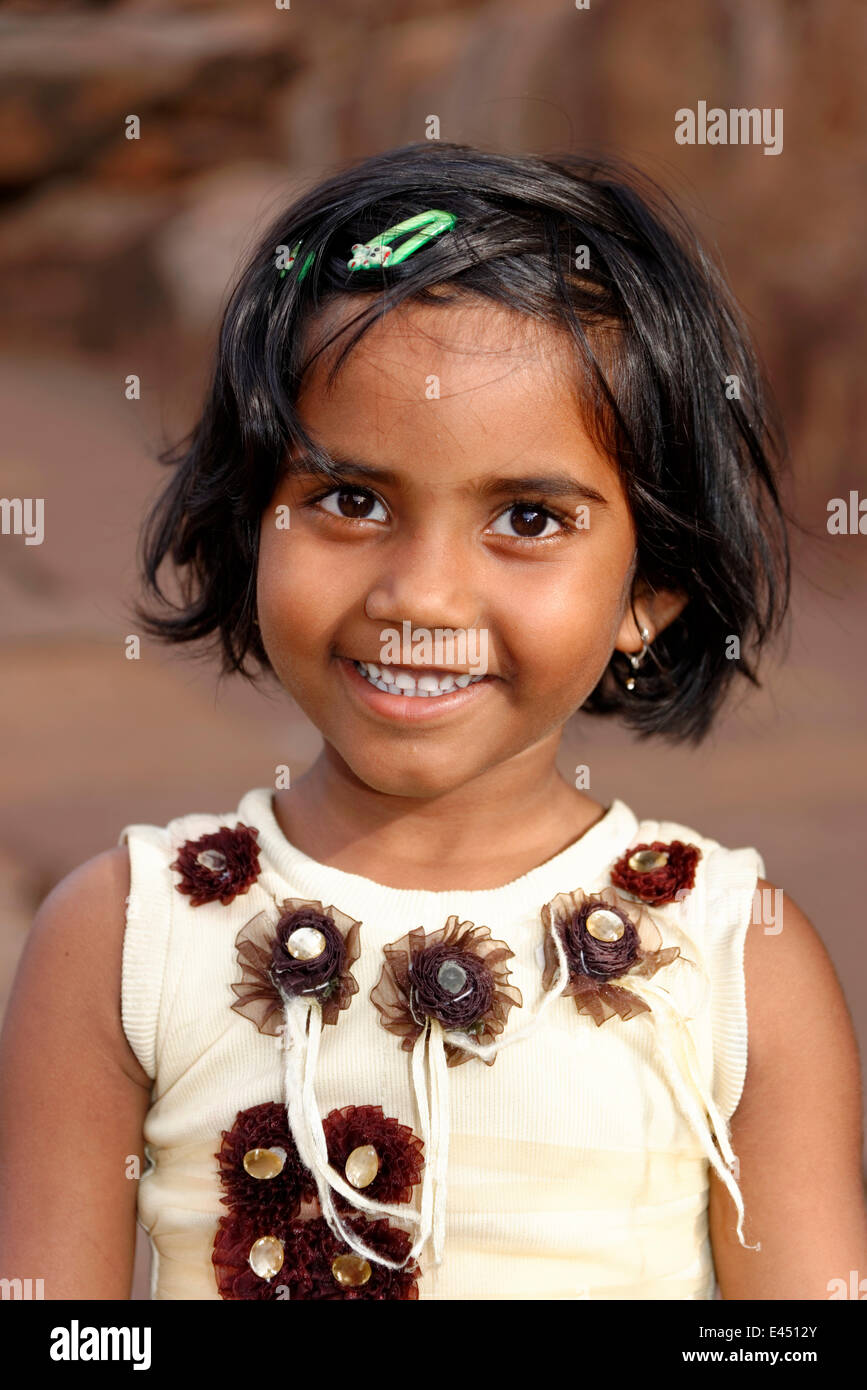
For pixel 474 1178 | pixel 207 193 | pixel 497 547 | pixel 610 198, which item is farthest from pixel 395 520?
pixel 207 193

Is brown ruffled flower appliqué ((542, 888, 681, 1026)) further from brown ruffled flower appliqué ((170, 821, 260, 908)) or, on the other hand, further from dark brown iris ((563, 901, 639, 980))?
brown ruffled flower appliqué ((170, 821, 260, 908))

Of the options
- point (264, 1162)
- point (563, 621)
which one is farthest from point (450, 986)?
point (563, 621)

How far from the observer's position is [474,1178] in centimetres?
134

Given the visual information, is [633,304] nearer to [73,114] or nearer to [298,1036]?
[298,1036]

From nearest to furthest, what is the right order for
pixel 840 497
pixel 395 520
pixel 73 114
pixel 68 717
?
pixel 395 520
pixel 68 717
pixel 840 497
pixel 73 114

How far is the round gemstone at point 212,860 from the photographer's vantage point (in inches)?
56.4

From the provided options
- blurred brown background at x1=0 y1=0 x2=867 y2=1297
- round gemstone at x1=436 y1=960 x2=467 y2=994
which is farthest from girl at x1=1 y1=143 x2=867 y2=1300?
blurred brown background at x1=0 y1=0 x2=867 y2=1297

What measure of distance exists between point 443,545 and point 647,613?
37 centimetres

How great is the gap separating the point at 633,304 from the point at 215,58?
696 centimetres

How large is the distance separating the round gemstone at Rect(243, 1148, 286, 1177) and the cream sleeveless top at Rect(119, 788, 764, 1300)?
5cm

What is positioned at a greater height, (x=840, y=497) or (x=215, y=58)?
(x=215, y=58)

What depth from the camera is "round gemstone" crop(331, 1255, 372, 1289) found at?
1312 mm

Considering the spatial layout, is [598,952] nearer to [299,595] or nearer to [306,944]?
[306,944]

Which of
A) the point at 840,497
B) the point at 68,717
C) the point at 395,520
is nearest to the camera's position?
the point at 395,520
